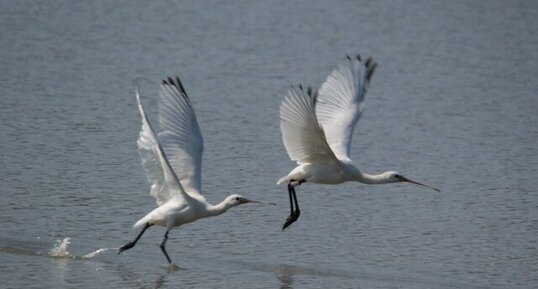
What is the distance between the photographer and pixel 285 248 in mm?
14094

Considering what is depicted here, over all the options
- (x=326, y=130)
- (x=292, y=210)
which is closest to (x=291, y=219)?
(x=292, y=210)

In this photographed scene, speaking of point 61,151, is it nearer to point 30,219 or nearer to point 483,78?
point 30,219

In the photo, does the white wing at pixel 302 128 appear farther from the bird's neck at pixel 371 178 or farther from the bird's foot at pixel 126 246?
the bird's foot at pixel 126 246

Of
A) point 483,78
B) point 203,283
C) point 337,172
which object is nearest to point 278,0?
point 483,78

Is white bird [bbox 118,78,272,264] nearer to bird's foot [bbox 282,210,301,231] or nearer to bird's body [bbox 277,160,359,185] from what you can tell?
bird's body [bbox 277,160,359,185]

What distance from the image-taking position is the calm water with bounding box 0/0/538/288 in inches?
530

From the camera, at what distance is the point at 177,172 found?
13.2m

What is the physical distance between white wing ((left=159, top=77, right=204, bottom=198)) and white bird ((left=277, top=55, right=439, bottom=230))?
37.8 inches

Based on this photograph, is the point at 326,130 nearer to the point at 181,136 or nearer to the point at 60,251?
the point at 181,136

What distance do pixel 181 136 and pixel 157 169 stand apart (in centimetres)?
→ 53

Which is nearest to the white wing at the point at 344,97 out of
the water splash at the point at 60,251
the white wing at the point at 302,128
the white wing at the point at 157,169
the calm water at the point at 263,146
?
the calm water at the point at 263,146

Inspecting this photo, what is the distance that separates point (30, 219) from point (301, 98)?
3359mm

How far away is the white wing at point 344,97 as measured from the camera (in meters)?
15.3

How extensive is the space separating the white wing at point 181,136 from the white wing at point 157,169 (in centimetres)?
24
